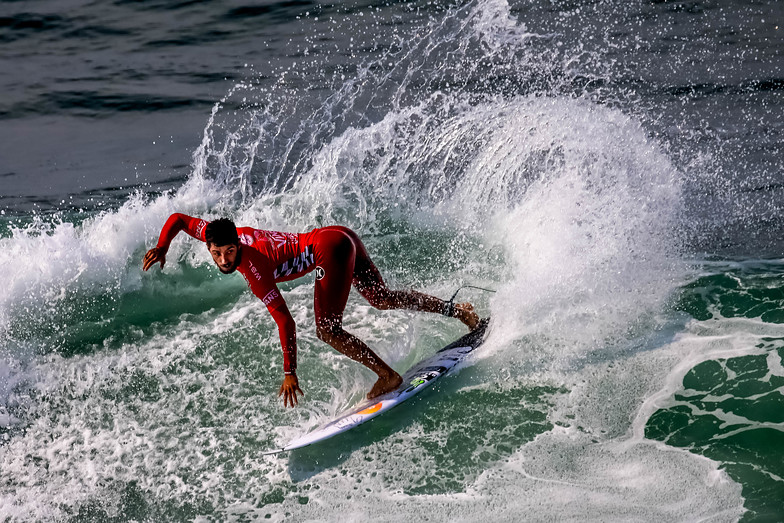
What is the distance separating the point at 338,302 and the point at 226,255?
106 cm

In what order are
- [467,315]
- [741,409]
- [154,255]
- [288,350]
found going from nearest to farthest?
[288,350], [154,255], [741,409], [467,315]

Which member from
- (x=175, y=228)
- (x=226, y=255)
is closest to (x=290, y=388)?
(x=226, y=255)

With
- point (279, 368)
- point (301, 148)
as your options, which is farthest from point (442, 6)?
point (279, 368)

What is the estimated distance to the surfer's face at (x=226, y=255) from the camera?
227 inches

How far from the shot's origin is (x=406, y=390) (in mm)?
6641

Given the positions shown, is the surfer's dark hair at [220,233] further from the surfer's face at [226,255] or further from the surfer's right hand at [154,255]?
the surfer's right hand at [154,255]

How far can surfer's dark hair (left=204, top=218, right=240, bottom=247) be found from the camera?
18.7 ft

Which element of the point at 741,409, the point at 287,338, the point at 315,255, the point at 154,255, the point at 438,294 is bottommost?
the point at 741,409

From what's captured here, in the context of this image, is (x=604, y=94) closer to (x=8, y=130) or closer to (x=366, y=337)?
(x=366, y=337)

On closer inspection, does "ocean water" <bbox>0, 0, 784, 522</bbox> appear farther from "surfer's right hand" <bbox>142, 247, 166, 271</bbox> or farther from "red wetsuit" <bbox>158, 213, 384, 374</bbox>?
"surfer's right hand" <bbox>142, 247, 166, 271</bbox>

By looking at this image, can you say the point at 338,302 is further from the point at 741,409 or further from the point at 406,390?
the point at 741,409

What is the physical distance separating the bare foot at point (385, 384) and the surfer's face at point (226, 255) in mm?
1615

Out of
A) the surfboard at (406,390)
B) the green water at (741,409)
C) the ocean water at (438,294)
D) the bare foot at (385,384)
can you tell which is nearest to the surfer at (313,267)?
the bare foot at (385,384)

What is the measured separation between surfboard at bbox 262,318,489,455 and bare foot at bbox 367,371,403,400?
0.12ft
